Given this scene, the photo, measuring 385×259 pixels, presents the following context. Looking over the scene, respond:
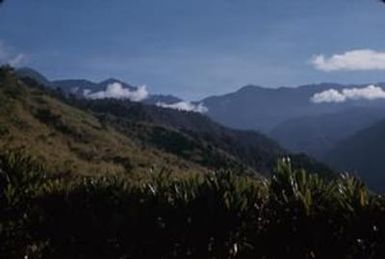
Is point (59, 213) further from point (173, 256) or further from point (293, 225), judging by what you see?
point (293, 225)

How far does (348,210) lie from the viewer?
9.09 m

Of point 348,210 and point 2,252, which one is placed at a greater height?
point 348,210

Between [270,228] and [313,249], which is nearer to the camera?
[313,249]

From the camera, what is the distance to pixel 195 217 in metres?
11.0

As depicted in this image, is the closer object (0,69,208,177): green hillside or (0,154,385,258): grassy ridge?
(0,154,385,258): grassy ridge

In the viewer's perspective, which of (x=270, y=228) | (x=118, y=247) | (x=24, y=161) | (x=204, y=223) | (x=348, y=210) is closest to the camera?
(x=348, y=210)

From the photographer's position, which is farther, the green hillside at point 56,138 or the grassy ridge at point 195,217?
the green hillside at point 56,138

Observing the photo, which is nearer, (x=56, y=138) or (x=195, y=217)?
(x=195, y=217)

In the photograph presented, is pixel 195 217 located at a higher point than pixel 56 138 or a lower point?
higher

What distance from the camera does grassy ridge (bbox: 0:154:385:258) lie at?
30.0 ft

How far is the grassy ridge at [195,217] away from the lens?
9.16m

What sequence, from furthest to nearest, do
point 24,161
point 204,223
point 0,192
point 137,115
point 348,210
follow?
point 137,115, point 24,161, point 0,192, point 204,223, point 348,210

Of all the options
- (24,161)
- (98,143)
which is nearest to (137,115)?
(98,143)

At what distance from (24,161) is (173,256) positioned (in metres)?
5.83
